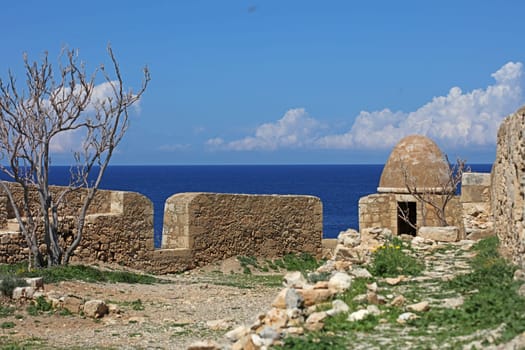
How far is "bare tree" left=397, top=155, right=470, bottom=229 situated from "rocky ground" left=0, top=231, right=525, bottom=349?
602 centimetres

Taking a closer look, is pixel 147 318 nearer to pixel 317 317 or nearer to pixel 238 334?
pixel 238 334

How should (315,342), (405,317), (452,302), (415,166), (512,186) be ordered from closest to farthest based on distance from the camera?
(315,342)
(405,317)
(452,302)
(512,186)
(415,166)

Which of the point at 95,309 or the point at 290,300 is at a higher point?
the point at 290,300

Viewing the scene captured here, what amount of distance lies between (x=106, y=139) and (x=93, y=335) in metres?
7.38

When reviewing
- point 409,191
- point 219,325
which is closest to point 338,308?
point 219,325

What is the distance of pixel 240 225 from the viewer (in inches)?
793

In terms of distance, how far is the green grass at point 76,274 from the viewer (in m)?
14.5

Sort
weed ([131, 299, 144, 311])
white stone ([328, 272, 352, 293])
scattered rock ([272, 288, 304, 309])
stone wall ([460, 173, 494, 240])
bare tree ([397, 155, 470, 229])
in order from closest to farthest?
scattered rock ([272, 288, 304, 309])
white stone ([328, 272, 352, 293])
weed ([131, 299, 144, 311])
stone wall ([460, 173, 494, 240])
bare tree ([397, 155, 470, 229])

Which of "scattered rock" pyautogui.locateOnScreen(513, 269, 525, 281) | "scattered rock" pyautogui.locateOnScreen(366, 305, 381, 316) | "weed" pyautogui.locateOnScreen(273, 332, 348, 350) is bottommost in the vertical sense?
"weed" pyautogui.locateOnScreen(273, 332, 348, 350)

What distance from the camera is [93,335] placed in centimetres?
1041

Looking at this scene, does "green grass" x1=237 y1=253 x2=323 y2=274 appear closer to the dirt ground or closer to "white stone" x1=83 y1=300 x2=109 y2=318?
the dirt ground

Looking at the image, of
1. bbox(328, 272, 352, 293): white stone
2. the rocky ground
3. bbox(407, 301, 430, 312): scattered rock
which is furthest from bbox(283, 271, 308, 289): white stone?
bbox(407, 301, 430, 312): scattered rock

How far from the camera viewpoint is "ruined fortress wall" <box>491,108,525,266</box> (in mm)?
9461

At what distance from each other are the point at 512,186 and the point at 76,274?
28.1 feet
